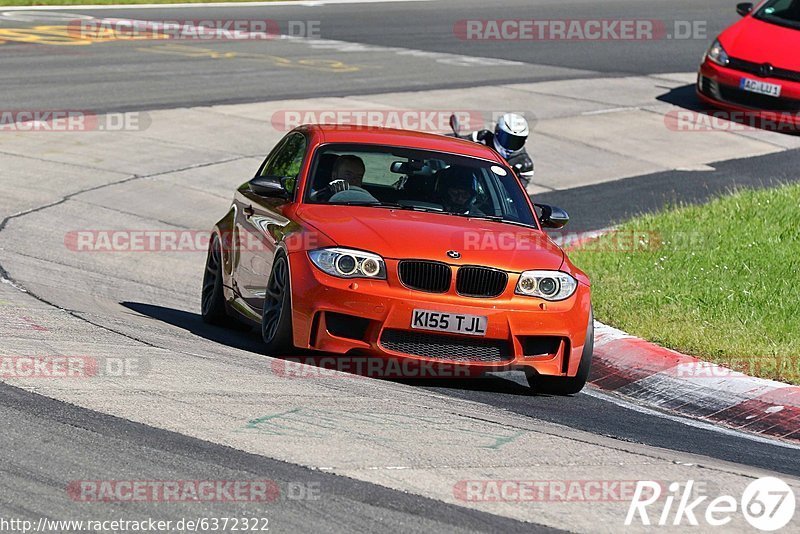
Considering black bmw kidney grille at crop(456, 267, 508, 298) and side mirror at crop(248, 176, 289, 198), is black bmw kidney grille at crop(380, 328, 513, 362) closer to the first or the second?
black bmw kidney grille at crop(456, 267, 508, 298)

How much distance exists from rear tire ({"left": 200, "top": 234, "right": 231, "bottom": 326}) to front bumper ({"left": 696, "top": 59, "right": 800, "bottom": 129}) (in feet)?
39.4

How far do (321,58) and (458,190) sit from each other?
16310 mm

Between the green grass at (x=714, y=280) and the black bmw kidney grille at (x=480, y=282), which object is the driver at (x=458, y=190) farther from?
the green grass at (x=714, y=280)

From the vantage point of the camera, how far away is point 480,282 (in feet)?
27.3

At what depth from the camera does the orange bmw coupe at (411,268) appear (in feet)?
26.9

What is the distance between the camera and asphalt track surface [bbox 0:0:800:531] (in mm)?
5512

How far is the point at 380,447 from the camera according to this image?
624 centimetres

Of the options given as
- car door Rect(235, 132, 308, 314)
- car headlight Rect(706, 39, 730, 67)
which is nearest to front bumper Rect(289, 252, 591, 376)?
car door Rect(235, 132, 308, 314)

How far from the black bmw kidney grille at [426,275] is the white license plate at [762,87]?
1339 centimetres

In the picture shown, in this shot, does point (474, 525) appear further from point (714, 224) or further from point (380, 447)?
point (714, 224)

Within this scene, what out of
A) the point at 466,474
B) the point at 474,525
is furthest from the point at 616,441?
the point at 474,525

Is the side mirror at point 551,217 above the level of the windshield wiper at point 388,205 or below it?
below

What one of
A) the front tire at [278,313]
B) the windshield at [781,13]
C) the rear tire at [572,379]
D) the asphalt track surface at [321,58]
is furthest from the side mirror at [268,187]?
the windshield at [781,13]

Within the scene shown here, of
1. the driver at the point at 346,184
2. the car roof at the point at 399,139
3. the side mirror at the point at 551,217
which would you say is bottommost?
the side mirror at the point at 551,217
